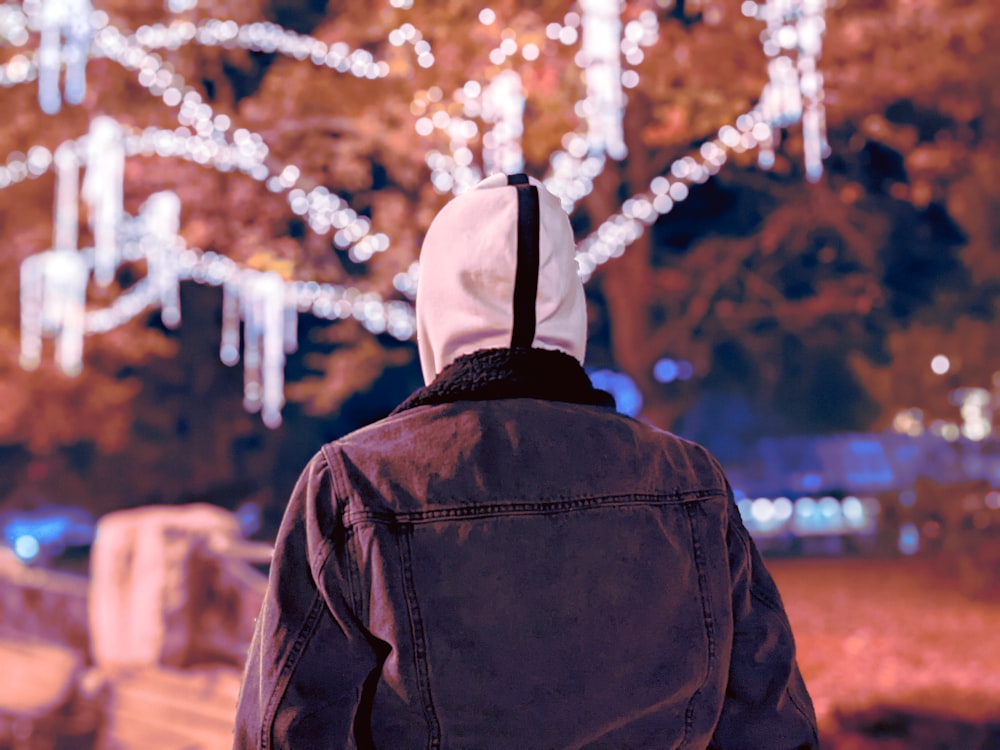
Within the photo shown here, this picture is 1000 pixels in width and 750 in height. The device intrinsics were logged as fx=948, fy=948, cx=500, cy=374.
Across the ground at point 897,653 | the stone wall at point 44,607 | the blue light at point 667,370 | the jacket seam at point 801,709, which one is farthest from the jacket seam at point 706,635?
the blue light at point 667,370

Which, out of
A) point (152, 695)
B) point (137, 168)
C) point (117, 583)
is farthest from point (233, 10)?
point (152, 695)

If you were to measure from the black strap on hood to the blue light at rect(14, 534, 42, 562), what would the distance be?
14447mm

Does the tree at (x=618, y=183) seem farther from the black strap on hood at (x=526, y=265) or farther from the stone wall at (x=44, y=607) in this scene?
the black strap on hood at (x=526, y=265)

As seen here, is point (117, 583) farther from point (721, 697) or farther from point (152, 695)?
point (721, 697)

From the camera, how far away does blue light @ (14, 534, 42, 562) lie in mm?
14031

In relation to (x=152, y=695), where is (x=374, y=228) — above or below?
above

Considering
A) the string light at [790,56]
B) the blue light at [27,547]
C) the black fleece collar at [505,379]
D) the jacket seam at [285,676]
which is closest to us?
the jacket seam at [285,676]

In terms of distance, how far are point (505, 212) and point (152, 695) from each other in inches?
212

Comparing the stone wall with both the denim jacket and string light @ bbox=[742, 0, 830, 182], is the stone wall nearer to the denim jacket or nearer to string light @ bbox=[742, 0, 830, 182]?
string light @ bbox=[742, 0, 830, 182]

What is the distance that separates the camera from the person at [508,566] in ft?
4.14

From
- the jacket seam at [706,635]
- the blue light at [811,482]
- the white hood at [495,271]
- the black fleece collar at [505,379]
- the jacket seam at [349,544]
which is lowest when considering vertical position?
the blue light at [811,482]

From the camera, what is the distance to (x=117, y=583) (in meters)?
6.30

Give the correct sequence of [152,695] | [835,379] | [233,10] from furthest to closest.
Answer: [835,379], [233,10], [152,695]

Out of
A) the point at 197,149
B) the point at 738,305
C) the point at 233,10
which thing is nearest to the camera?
the point at 197,149
